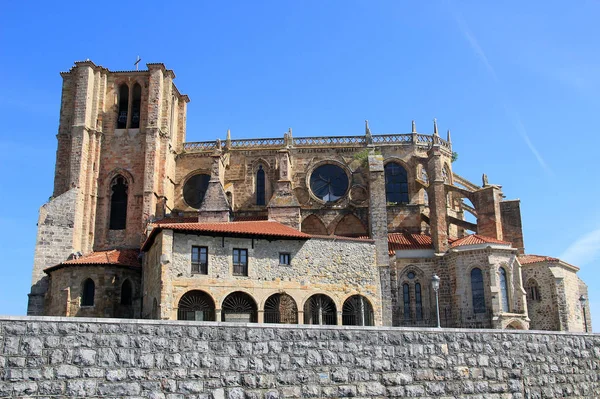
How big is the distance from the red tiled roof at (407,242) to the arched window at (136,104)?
64.1ft

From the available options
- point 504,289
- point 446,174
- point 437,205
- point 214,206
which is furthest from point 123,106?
point 504,289

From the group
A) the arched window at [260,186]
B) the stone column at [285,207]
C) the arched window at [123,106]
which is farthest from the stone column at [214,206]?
the arched window at [123,106]

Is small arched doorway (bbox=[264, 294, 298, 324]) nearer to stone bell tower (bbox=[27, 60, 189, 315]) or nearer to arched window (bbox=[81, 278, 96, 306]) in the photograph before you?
arched window (bbox=[81, 278, 96, 306])

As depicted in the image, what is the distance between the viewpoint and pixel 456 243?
3878cm

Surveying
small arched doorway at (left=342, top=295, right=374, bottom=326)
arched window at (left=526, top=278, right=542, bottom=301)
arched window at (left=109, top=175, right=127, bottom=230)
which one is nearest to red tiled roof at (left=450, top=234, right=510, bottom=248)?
arched window at (left=526, top=278, right=542, bottom=301)

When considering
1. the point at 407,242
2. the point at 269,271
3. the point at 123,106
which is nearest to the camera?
the point at 269,271

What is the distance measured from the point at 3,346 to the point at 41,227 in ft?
94.2

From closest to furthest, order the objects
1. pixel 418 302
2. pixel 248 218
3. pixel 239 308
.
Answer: pixel 239 308 < pixel 418 302 < pixel 248 218

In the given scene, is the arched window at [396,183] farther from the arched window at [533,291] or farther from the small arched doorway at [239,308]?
the small arched doorway at [239,308]

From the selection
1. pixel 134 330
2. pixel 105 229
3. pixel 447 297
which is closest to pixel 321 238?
pixel 447 297

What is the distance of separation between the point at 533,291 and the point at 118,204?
89.6ft

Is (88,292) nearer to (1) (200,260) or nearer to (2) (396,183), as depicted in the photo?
(1) (200,260)

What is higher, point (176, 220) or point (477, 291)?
point (176, 220)

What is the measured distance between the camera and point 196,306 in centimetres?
3002
